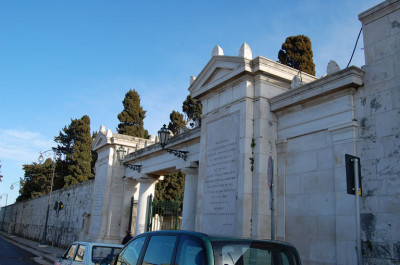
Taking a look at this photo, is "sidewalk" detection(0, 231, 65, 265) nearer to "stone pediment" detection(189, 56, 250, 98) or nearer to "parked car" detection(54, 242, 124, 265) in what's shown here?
"parked car" detection(54, 242, 124, 265)

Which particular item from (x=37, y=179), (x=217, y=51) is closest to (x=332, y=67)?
(x=217, y=51)

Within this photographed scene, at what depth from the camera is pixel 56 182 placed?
4462 cm

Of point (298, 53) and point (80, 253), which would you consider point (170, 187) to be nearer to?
point (298, 53)

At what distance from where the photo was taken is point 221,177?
10.1 m

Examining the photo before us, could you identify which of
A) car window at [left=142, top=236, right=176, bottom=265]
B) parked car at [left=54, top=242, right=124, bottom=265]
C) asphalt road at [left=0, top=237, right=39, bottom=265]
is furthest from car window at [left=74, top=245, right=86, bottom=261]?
asphalt road at [left=0, top=237, right=39, bottom=265]

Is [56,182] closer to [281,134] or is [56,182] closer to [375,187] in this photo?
[281,134]

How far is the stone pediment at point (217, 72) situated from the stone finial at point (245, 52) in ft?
0.57

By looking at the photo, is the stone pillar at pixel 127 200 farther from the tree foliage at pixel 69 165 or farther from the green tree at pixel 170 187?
the tree foliage at pixel 69 165

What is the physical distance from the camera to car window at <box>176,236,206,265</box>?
3954 mm

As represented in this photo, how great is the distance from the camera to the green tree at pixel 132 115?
3891 cm

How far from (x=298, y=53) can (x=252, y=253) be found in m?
19.4

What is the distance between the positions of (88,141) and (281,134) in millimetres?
38936

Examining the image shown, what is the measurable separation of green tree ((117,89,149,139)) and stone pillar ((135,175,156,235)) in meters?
21.0

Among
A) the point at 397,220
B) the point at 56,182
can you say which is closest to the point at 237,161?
the point at 397,220
